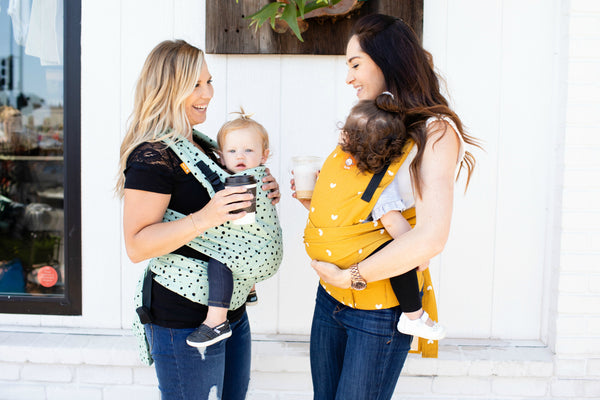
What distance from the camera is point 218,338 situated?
153 centimetres

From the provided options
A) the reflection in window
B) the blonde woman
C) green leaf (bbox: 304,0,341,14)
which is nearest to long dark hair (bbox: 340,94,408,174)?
the blonde woman

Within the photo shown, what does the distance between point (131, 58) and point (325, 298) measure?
5.94 feet

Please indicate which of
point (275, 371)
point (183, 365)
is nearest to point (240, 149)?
point (183, 365)

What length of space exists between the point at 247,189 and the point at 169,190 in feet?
0.81

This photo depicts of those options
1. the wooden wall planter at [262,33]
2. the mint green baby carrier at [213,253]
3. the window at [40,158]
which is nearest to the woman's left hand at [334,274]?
the mint green baby carrier at [213,253]

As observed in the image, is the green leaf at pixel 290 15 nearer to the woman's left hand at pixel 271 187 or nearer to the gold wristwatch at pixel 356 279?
the woman's left hand at pixel 271 187

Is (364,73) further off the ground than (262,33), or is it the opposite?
(262,33)

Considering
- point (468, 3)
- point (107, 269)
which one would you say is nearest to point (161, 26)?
point (107, 269)

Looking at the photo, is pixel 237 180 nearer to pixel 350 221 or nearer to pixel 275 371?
pixel 350 221

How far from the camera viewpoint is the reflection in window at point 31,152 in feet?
9.14

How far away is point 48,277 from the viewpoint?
2.90 meters

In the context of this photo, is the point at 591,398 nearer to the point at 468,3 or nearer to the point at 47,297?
the point at 468,3

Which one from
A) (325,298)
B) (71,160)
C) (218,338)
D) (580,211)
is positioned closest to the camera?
(218,338)

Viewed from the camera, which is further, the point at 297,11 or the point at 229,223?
the point at 297,11
